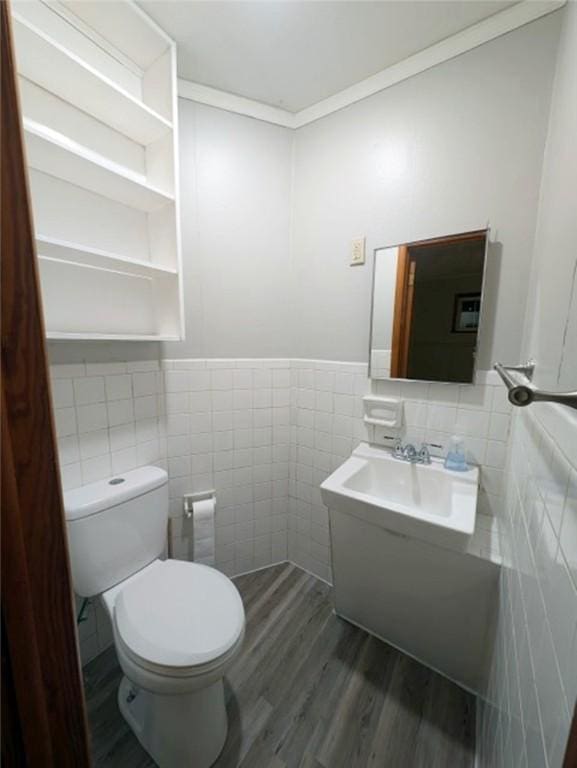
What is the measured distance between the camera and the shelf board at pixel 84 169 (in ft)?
3.15

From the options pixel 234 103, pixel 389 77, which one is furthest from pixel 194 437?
pixel 389 77

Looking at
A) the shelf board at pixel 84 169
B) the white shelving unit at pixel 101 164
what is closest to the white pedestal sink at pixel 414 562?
the white shelving unit at pixel 101 164

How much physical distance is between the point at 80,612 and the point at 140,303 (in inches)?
49.8

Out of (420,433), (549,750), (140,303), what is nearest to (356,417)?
(420,433)

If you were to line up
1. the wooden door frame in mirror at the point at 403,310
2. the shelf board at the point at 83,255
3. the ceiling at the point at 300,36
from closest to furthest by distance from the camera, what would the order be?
the shelf board at the point at 83,255, the ceiling at the point at 300,36, the wooden door frame in mirror at the point at 403,310

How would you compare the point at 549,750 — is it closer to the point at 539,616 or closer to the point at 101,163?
the point at 539,616

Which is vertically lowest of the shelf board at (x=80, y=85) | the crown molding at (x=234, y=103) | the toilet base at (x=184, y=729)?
the toilet base at (x=184, y=729)

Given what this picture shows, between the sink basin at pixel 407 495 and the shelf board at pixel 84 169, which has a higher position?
the shelf board at pixel 84 169

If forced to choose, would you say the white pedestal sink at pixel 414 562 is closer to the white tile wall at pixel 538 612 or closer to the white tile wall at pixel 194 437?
the white tile wall at pixel 538 612

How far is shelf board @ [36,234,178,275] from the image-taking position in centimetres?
101

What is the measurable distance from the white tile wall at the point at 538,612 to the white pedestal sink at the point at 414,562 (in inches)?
8.1

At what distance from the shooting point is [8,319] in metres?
0.38

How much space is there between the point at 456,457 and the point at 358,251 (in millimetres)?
1017

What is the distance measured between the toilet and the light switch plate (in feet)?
4.33
